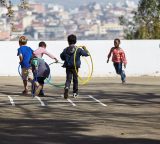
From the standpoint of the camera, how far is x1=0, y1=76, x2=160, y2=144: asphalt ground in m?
11.2

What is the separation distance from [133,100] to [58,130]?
595 cm

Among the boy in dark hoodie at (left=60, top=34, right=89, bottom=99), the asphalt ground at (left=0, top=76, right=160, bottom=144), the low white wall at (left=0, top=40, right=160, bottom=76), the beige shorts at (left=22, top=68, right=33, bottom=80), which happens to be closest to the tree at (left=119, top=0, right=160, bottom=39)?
the low white wall at (left=0, top=40, right=160, bottom=76)

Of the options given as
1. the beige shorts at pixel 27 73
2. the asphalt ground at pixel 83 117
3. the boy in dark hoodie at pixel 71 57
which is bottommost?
the asphalt ground at pixel 83 117

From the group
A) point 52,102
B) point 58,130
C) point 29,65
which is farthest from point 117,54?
point 58,130

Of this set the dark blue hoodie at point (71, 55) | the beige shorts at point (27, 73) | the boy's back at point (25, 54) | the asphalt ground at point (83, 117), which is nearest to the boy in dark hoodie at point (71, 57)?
the dark blue hoodie at point (71, 55)

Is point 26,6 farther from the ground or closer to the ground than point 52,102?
farther from the ground

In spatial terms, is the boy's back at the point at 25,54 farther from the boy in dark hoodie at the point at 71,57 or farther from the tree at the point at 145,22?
the tree at the point at 145,22

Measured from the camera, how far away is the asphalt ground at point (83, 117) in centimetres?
1118

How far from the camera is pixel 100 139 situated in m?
11.0

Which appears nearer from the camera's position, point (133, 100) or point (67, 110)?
point (67, 110)

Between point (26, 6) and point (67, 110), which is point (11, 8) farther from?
point (67, 110)

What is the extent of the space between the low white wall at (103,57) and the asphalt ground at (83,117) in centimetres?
959

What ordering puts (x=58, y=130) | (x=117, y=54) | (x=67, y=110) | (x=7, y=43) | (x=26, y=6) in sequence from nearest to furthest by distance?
(x=58, y=130)
(x=67, y=110)
(x=26, y=6)
(x=117, y=54)
(x=7, y=43)

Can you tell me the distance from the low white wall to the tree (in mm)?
15291
